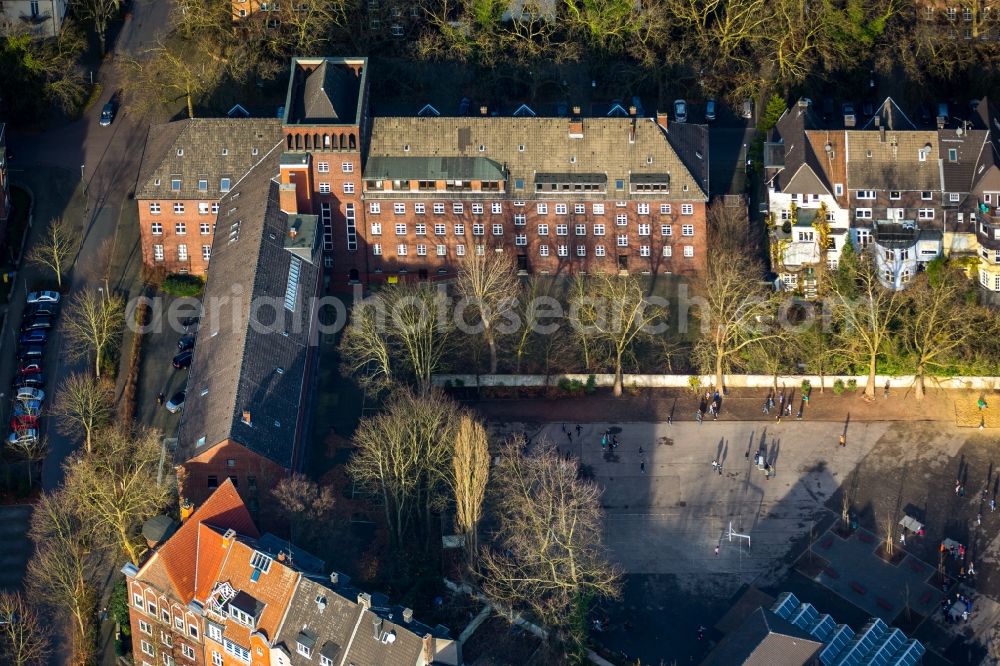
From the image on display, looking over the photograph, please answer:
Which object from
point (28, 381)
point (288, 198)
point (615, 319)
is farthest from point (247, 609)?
point (288, 198)

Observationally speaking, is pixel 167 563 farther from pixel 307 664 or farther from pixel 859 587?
pixel 859 587

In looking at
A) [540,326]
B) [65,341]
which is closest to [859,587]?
[540,326]

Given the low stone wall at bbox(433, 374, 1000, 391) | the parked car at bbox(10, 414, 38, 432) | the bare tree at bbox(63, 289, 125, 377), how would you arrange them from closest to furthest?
1. the parked car at bbox(10, 414, 38, 432)
2. the bare tree at bbox(63, 289, 125, 377)
3. the low stone wall at bbox(433, 374, 1000, 391)

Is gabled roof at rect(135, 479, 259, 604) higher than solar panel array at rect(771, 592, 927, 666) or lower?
higher

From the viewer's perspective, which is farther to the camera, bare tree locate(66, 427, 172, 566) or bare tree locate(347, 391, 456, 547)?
bare tree locate(347, 391, 456, 547)

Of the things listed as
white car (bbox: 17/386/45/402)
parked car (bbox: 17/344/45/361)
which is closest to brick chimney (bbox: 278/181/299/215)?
parked car (bbox: 17/344/45/361)

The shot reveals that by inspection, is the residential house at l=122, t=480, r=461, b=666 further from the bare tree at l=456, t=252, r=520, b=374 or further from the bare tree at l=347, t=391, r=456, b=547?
the bare tree at l=456, t=252, r=520, b=374
